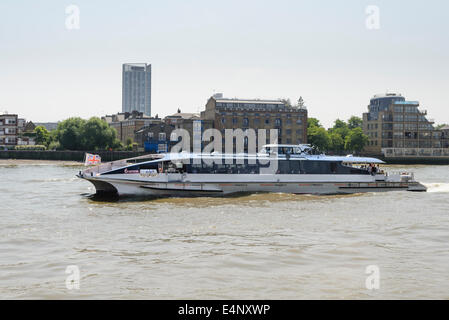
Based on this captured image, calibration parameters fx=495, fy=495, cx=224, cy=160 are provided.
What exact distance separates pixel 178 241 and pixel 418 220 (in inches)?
433

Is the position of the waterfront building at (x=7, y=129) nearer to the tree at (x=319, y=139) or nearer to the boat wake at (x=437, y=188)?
the tree at (x=319, y=139)

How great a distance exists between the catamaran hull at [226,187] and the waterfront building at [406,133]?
288 feet

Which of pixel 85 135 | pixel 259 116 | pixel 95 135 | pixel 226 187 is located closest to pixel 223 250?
pixel 226 187

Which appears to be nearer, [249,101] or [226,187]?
[226,187]

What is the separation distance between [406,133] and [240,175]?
317 feet

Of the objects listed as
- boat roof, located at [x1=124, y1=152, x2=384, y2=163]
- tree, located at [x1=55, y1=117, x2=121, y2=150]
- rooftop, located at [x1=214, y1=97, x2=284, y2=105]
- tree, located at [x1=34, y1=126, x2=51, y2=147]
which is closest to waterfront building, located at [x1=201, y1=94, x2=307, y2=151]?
rooftop, located at [x1=214, y1=97, x2=284, y2=105]

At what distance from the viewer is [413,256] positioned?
48.6ft

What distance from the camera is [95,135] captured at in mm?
97688

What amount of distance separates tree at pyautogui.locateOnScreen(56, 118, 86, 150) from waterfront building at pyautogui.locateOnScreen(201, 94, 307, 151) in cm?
2596

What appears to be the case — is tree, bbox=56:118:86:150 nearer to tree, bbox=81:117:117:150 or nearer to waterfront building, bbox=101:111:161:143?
tree, bbox=81:117:117:150

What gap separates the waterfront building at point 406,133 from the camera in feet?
382

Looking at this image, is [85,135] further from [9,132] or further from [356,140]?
[356,140]
